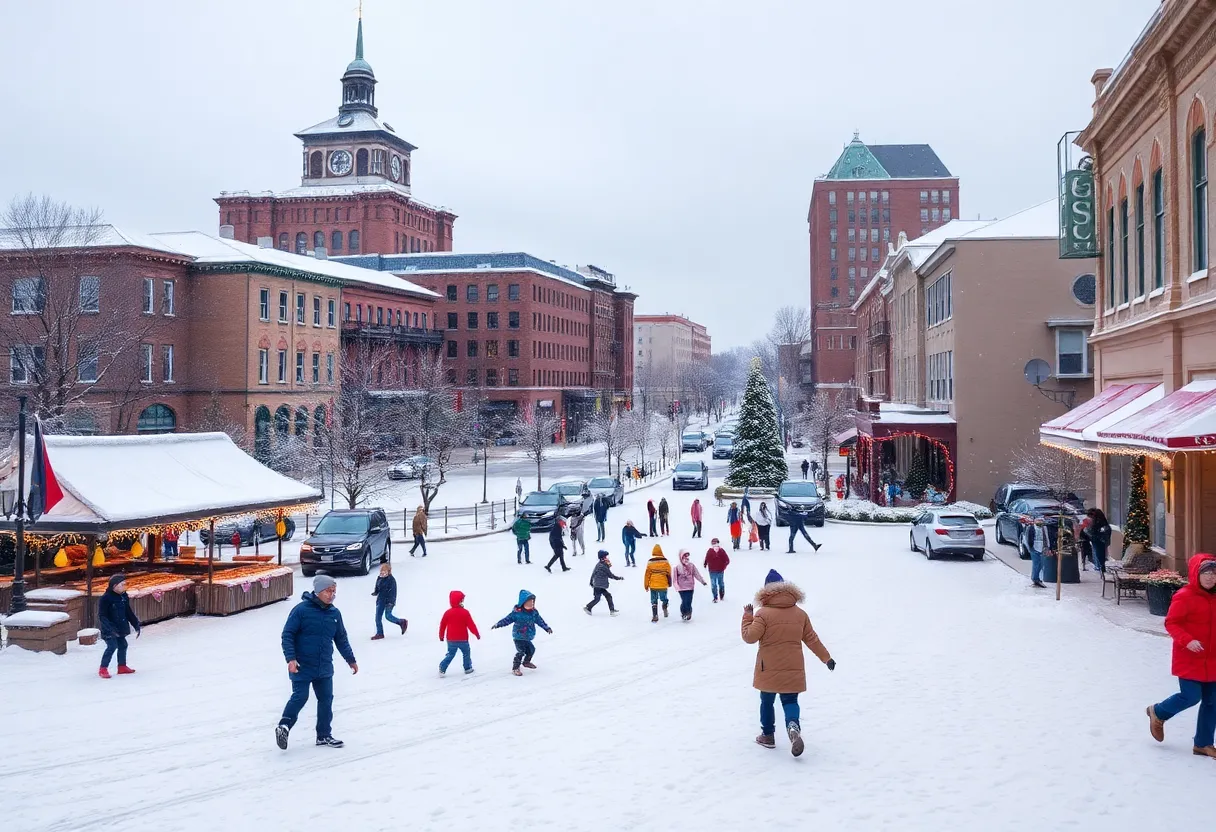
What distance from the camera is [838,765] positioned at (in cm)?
879

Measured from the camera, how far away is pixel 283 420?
192ft

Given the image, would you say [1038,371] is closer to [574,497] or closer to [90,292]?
[574,497]

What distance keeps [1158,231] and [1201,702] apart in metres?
14.2

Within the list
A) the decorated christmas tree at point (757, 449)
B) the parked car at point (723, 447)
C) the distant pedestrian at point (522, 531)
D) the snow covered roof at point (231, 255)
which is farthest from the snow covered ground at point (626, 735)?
the parked car at point (723, 447)

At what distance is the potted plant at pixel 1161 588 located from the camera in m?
15.6

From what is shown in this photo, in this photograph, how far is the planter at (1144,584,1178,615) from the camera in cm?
1570

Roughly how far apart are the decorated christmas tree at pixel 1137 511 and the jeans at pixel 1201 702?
38.5 ft

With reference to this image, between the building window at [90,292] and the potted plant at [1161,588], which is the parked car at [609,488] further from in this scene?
the potted plant at [1161,588]

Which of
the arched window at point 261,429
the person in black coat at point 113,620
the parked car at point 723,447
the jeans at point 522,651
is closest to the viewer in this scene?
the jeans at point 522,651

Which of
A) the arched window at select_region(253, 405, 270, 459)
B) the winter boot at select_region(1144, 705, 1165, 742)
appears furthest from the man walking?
the arched window at select_region(253, 405, 270, 459)

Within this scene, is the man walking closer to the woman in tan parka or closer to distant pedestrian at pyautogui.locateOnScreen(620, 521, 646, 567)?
the woman in tan parka

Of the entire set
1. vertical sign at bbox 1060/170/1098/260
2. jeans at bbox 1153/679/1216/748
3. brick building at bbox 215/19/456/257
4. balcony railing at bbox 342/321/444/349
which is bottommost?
jeans at bbox 1153/679/1216/748

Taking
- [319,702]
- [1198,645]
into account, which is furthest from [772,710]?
[319,702]

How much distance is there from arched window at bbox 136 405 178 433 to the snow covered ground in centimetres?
3791
